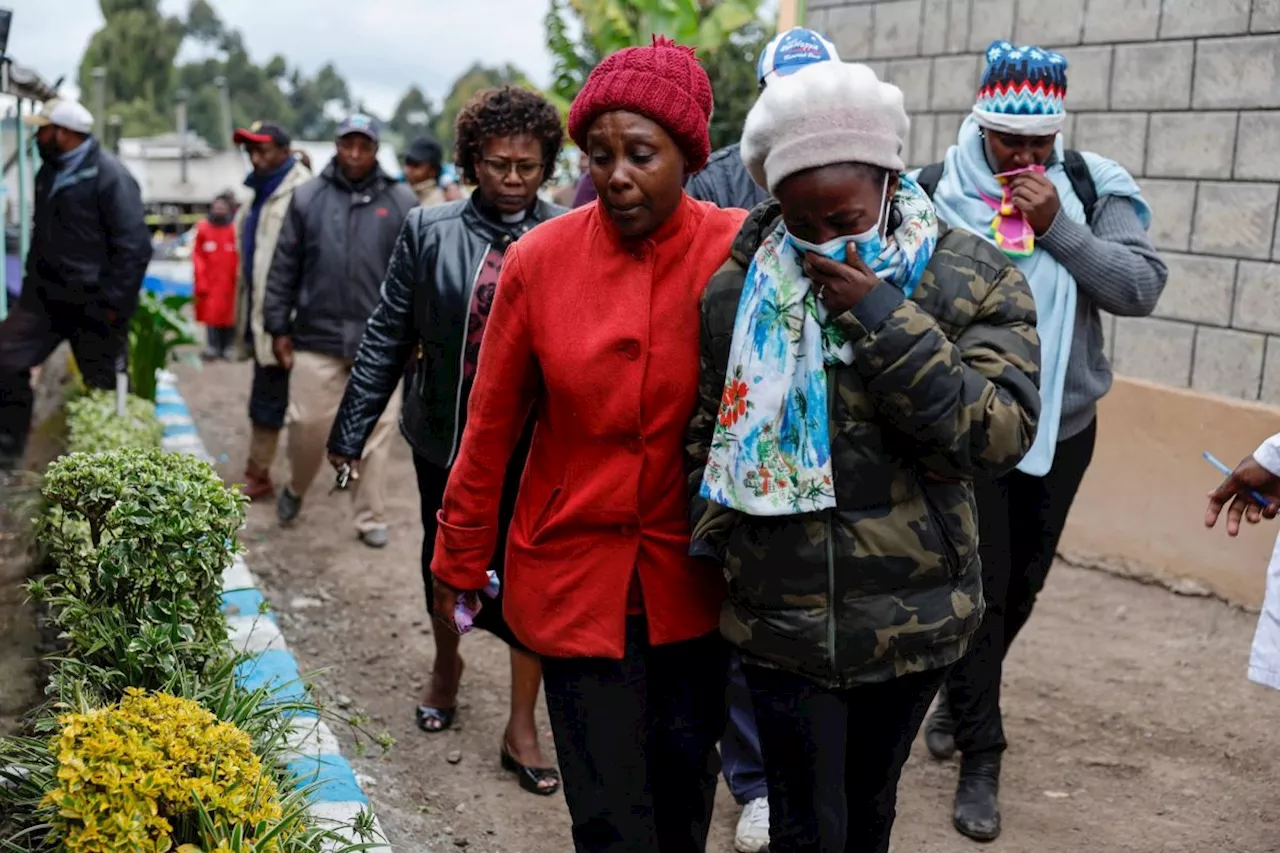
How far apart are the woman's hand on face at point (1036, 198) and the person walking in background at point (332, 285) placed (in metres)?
4.15

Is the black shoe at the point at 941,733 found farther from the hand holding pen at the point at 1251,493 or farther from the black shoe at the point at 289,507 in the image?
the black shoe at the point at 289,507

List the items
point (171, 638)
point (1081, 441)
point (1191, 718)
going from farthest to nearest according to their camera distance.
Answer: point (1191, 718)
point (1081, 441)
point (171, 638)

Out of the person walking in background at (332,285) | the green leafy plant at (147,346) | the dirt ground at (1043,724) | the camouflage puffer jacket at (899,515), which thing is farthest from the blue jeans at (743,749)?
the green leafy plant at (147,346)

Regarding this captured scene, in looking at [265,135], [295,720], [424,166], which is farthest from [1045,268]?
[424,166]

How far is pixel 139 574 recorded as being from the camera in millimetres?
3637

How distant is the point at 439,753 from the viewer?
4.64m

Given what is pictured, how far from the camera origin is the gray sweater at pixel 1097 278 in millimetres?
3754

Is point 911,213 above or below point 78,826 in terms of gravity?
above

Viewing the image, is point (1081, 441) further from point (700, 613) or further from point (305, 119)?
point (305, 119)

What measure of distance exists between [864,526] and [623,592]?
0.53m

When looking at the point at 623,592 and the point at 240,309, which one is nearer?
the point at 623,592

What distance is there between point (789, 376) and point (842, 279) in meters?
0.20

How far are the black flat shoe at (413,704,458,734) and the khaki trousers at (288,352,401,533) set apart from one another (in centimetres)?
251

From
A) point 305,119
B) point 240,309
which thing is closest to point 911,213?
point 240,309
